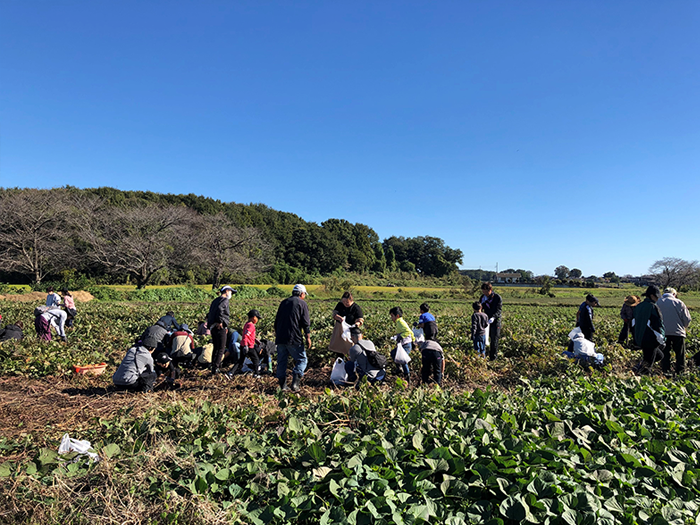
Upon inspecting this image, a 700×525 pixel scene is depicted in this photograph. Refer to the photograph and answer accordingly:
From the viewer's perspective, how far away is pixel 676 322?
277 inches

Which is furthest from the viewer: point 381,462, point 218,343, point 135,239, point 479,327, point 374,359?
point 135,239

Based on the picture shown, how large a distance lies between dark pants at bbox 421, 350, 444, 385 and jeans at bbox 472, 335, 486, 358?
254 centimetres

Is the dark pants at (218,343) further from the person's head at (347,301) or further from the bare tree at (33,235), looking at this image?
the bare tree at (33,235)

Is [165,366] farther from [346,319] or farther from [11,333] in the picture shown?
[11,333]

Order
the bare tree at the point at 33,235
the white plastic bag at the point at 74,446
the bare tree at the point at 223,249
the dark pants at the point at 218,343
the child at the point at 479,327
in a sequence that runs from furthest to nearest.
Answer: the bare tree at the point at 223,249 → the bare tree at the point at 33,235 → the child at the point at 479,327 → the dark pants at the point at 218,343 → the white plastic bag at the point at 74,446

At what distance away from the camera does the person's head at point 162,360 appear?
6688mm

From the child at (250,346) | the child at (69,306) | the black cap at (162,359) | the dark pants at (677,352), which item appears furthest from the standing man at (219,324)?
the dark pants at (677,352)

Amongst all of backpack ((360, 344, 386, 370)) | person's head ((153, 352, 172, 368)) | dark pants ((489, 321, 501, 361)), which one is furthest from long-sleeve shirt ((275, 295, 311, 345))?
dark pants ((489, 321, 501, 361))

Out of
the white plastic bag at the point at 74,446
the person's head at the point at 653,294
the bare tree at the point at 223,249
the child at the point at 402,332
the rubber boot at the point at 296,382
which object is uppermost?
the bare tree at the point at 223,249

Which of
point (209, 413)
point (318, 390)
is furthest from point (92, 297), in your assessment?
point (209, 413)

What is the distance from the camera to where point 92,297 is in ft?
84.0

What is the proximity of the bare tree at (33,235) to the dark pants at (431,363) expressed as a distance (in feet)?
127

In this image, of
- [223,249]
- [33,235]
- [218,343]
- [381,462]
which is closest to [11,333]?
[218,343]

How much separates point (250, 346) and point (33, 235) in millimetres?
37166
